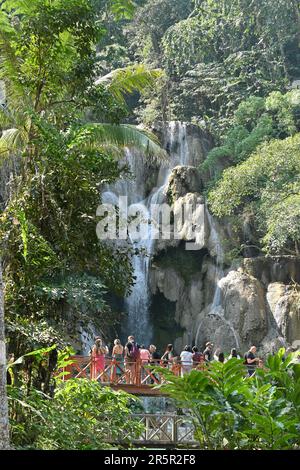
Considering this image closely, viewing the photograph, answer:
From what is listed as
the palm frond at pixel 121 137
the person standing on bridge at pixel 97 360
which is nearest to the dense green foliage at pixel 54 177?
the palm frond at pixel 121 137

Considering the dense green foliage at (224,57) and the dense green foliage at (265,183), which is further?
the dense green foliage at (224,57)

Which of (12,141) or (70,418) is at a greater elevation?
(12,141)

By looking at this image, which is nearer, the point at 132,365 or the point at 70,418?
the point at 70,418

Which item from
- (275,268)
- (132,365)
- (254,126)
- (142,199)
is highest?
(254,126)

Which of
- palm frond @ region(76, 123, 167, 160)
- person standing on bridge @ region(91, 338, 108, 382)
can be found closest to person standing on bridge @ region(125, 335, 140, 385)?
→ person standing on bridge @ region(91, 338, 108, 382)

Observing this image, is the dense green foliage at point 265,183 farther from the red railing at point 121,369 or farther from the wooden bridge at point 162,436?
the wooden bridge at point 162,436

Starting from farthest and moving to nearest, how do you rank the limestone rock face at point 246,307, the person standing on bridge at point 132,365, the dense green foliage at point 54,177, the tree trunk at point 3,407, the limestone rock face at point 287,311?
the limestone rock face at point 246,307 → the limestone rock face at point 287,311 → the person standing on bridge at point 132,365 → the dense green foliage at point 54,177 → the tree trunk at point 3,407

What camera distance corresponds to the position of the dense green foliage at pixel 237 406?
10.6m

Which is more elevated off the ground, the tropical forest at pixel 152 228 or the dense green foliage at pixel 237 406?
the tropical forest at pixel 152 228

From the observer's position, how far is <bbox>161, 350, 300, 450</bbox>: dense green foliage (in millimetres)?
10617

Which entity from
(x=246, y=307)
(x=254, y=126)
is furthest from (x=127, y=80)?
(x=254, y=126)

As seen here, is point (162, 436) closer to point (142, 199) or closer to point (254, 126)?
point (142, 199)

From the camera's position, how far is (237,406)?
10750 mm
